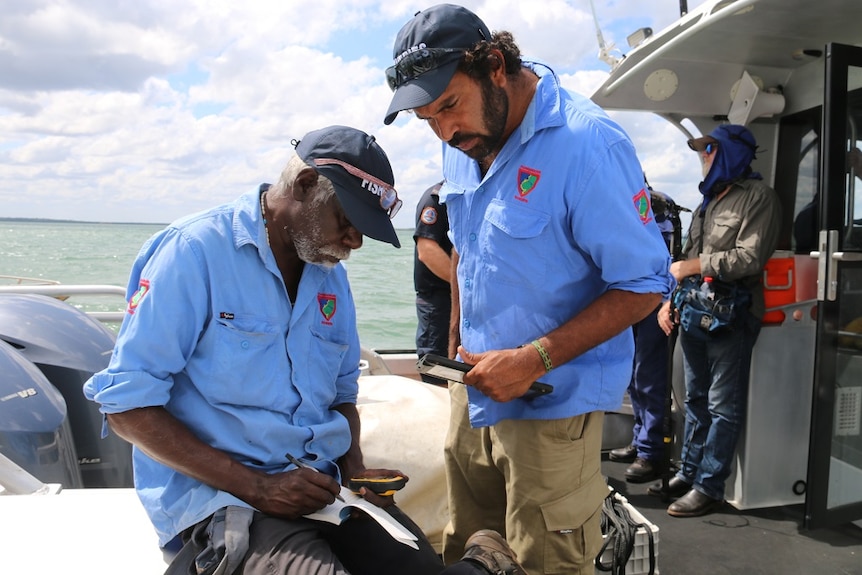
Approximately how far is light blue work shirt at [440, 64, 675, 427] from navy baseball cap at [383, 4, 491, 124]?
24 cm

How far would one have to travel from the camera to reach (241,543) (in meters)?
1.53

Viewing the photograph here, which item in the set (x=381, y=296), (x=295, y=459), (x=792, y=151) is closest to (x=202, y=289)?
(x=295, y=459)

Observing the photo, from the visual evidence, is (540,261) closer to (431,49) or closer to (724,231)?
(431,49)

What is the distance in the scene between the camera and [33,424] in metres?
2.56

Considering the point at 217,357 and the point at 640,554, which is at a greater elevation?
the point at 217,357

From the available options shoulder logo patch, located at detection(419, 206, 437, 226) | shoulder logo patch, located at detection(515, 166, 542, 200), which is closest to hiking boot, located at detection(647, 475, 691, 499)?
shoulder logo patch, located at detection(419, 206, 437, 226)

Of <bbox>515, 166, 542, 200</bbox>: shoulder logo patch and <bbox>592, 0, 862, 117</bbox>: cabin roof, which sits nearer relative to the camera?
<bbox>515, 166, 542, 200</bbox>: shoulder logo patch

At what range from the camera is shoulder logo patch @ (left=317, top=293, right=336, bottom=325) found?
1.98 metres

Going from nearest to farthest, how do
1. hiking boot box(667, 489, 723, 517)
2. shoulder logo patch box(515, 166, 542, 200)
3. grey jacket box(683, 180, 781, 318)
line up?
shoulder logo patch box(515, 166, 542, 200) → grey jacket box(683, 180, 781, 318) → hiking boot box(667, 489, 723, 517)

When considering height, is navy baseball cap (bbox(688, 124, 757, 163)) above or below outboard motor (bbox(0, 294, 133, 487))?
above

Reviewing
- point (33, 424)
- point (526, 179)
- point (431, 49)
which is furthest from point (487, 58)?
point (33, 424)

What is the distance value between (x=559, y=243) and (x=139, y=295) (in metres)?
1.02

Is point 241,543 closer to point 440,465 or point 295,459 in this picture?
point 295,459

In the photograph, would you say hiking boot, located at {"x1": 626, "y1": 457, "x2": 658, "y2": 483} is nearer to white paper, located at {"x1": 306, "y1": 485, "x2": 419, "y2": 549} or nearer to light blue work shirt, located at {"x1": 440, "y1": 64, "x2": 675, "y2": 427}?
light blue work shirt, located at {"x1": 440, "y1": 64, "x2": 675, "y2": 427}
